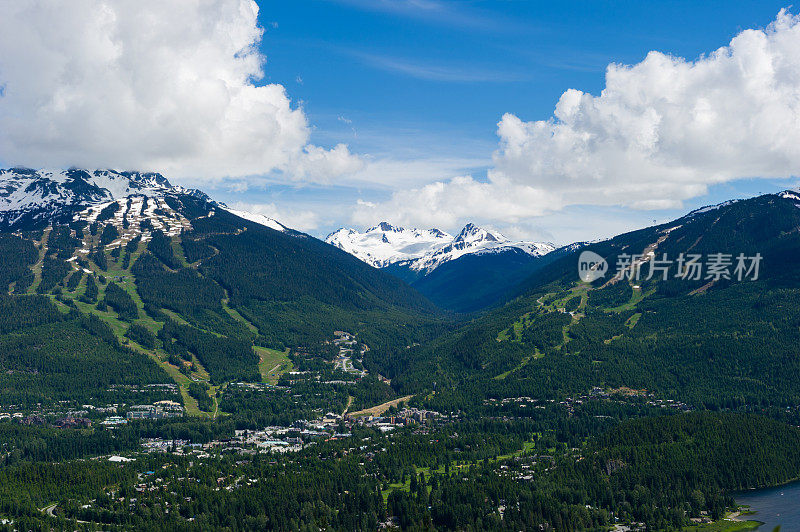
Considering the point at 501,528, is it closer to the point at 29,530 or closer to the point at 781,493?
the point at 781,493

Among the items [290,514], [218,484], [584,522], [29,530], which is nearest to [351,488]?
[290,514]

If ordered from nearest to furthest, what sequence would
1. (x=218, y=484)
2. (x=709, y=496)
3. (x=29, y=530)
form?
Result: (x=29, y=530) → (x=709, y=496) → (x=218, y=484)

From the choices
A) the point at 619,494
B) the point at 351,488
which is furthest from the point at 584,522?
the point at 351,488

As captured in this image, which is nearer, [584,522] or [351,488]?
[584,522]

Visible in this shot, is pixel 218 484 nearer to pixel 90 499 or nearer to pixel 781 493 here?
pixel 90 499

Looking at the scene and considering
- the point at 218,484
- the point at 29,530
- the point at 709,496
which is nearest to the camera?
the point at 29,530

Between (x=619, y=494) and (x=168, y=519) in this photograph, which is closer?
(x=168, y=519)
